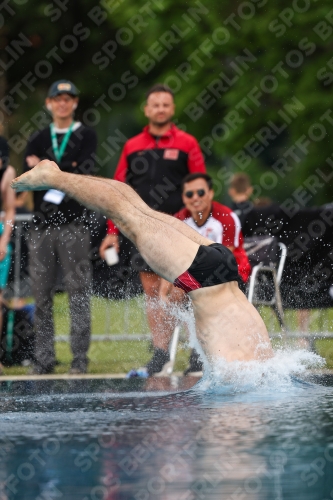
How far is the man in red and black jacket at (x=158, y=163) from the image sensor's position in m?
9.36

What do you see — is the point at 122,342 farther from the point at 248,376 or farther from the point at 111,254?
the point at 248,376

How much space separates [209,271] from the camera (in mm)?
6355

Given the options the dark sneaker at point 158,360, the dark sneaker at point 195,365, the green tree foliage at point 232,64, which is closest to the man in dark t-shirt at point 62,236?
the dark sneaker at point 158,360

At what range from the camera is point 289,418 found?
537cm

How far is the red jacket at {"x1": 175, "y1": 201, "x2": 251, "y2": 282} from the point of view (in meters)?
8.99

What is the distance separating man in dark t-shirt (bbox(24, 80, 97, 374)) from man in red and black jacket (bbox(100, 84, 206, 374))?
0.30 meters

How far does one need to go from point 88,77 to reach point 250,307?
55.7 ft

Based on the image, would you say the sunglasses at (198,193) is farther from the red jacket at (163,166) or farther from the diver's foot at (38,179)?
the diver's foot at (38,179)

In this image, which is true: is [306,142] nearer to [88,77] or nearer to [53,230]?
[88,77]

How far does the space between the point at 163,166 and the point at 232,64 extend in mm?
8686

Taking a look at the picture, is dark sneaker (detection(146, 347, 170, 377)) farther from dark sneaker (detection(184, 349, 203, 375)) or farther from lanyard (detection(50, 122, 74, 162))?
lanyard (detection(50, 122, 74, 162))

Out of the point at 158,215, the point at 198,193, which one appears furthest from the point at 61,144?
the point at 158,215

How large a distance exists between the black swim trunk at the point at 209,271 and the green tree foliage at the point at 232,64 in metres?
10.5

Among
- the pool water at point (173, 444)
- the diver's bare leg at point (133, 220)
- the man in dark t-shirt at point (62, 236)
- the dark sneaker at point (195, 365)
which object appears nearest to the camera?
the pool water at point (173, 444)
